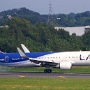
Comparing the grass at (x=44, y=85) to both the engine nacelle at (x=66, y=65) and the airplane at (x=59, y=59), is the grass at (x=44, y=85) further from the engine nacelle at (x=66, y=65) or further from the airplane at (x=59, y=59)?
the airplane at (x=59, y=59)

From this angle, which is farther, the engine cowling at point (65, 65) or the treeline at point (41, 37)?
the treeline at point (41, 37)

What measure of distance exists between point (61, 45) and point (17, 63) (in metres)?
31.8

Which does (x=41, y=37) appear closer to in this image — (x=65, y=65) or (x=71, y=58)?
(x=71, y=58)

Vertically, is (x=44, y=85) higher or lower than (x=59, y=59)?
lower

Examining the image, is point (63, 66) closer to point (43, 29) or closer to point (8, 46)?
point (8, 46)

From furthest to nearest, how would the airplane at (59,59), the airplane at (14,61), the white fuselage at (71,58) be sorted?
the airplane at (14,61)
the white fuselage at (71,58)
the airplane at (59,59)

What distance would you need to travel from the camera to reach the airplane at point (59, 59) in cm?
5819

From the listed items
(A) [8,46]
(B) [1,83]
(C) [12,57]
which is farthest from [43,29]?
(B) [1,83]

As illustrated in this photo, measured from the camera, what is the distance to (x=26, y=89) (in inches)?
1391

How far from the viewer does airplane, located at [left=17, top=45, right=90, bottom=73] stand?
5819 centimetres

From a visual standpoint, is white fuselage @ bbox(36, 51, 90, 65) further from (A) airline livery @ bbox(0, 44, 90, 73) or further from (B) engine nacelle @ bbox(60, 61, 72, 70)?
(B) engine nacelle @ bbox(60, 61, 72, 70)

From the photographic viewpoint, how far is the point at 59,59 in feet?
194

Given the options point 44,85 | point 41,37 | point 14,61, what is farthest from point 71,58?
point 41,37

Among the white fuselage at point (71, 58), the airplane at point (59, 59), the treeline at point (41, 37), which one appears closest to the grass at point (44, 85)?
the airplane at point (59, 59)
